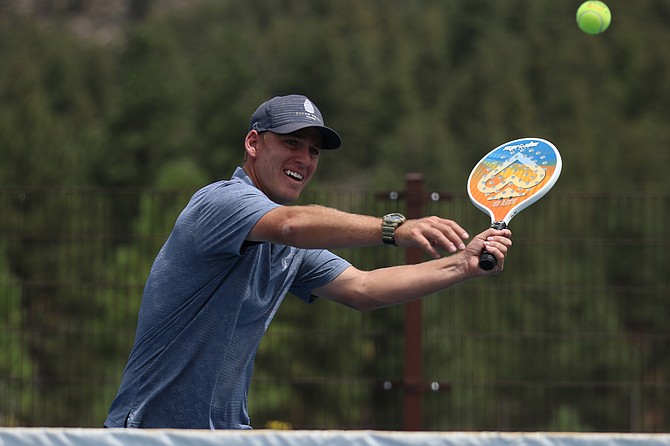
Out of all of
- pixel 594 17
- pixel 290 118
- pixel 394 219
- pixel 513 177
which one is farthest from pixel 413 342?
pixel 394 219

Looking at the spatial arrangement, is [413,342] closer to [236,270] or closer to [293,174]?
[293,174]

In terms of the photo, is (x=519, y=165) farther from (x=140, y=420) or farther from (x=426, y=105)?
(x=426, y=105)

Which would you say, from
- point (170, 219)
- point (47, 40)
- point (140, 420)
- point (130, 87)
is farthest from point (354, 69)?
point (140, 420)

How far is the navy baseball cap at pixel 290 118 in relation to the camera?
13.6 ft

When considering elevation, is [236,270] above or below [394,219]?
below

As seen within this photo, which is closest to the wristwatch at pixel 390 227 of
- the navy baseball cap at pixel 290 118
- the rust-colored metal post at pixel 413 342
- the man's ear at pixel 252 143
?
the navy baseball cap at pixel 290 118

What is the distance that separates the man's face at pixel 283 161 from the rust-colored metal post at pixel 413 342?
13.6 feet

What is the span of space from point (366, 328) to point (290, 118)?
20.1ft

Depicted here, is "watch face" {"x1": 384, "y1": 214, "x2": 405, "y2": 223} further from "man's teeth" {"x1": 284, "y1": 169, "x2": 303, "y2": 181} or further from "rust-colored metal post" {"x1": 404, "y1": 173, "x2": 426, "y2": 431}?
"rust-colored metal post" {"x1": 404, "y1": 173, "x2": 426, "y2": 431}

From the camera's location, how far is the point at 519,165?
4.45 metres

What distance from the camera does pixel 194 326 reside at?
3.95 metres

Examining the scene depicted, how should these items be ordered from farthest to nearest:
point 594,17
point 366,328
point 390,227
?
1. point 366,328
2. point 594,17
3. point 390,227

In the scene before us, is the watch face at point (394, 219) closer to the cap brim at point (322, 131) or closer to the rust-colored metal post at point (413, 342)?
the cap brim at point (322, 131)

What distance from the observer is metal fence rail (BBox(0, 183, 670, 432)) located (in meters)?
8.88
